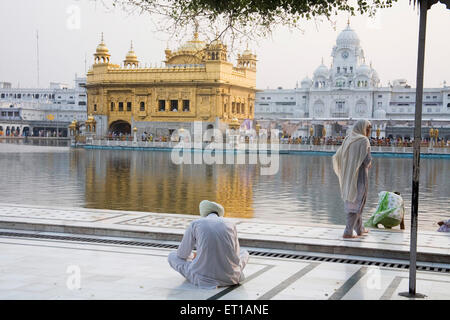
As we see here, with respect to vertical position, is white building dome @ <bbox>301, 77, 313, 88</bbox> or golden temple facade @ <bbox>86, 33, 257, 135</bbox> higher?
white building dome @ <bbox>301, 77, 313, 88</bbox>

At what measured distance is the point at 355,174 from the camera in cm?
697

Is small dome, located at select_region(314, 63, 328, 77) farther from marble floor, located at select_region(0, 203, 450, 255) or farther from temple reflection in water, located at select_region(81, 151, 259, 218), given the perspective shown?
marble floor, located at select_region(0, 203, 450, 255)

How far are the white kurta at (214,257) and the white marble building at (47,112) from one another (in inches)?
2995

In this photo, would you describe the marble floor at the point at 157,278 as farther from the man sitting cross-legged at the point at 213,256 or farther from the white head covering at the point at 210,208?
the white head covering at the point at 210,208

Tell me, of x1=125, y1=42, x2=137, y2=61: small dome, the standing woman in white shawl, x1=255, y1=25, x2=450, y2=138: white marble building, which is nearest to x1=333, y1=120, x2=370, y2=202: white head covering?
the standing woman in white shawl

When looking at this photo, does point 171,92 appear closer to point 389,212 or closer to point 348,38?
point 348,38

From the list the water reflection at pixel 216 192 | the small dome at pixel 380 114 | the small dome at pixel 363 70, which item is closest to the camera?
the water reflection at pixel 216 192

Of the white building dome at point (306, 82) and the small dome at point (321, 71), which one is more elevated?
the small dome at point (321, 71)

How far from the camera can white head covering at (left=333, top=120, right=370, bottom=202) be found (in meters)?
6.97

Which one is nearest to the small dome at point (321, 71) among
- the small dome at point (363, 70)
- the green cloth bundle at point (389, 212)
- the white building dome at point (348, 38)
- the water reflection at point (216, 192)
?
the white building dome at point (348, 38)

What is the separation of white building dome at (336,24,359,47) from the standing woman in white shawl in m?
75.0

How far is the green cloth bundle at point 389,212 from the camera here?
7730 millimetres

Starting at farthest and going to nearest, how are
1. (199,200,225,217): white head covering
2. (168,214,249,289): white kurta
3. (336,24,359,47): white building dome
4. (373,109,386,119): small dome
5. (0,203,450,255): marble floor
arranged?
(336,24,359,47): white building dome
(373,109,386,119): small dome
(0,203,450,255): marble floor
(199,200,225,217): white head covering
(168,214,249,289): white kurta
